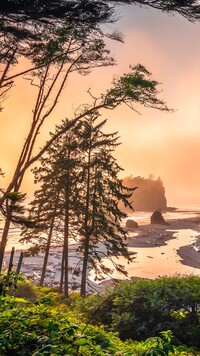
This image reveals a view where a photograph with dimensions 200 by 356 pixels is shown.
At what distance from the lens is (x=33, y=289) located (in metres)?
20.2

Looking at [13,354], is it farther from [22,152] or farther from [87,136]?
[87,136]

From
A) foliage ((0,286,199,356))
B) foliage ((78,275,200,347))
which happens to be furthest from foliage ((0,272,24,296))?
foliage ((78,275,200,347))

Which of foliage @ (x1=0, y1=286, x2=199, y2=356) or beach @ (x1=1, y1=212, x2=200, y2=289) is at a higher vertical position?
foliage @ (x1=0, y1=286, x2=199, y2=356)

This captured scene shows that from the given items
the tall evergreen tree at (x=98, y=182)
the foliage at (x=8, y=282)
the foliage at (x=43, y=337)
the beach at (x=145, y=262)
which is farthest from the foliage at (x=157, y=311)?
the beach at (x=145, y=262)

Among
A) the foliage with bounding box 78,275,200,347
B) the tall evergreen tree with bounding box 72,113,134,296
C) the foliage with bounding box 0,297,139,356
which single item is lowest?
the foliage with bounding box 78,275,200,347

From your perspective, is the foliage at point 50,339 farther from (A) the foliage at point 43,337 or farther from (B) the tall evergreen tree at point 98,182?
(B) the tall evergreen tree at point 98,182

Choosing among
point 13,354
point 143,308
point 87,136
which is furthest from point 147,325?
point 87,136

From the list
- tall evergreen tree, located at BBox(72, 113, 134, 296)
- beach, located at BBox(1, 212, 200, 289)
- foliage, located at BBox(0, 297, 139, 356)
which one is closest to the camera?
foliage, located at BBox(0, 297, 139, 356)

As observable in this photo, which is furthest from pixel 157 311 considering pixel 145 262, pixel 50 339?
pixel 145 262

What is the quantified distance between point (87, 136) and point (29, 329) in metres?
20.1

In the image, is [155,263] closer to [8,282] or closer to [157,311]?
[157,311]

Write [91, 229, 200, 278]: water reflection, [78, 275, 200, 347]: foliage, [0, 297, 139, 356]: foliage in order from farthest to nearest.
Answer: [91, 229, 200, 278]: water reflection, [78, 275, 200, 347]: foliage, [0, 297, 139, 356]: foliage

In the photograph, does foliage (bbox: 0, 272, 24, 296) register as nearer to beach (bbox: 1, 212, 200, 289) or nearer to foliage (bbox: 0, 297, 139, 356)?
foliage (bbox: 0, 297, 139, 356)

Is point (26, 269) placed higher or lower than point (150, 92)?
lower
